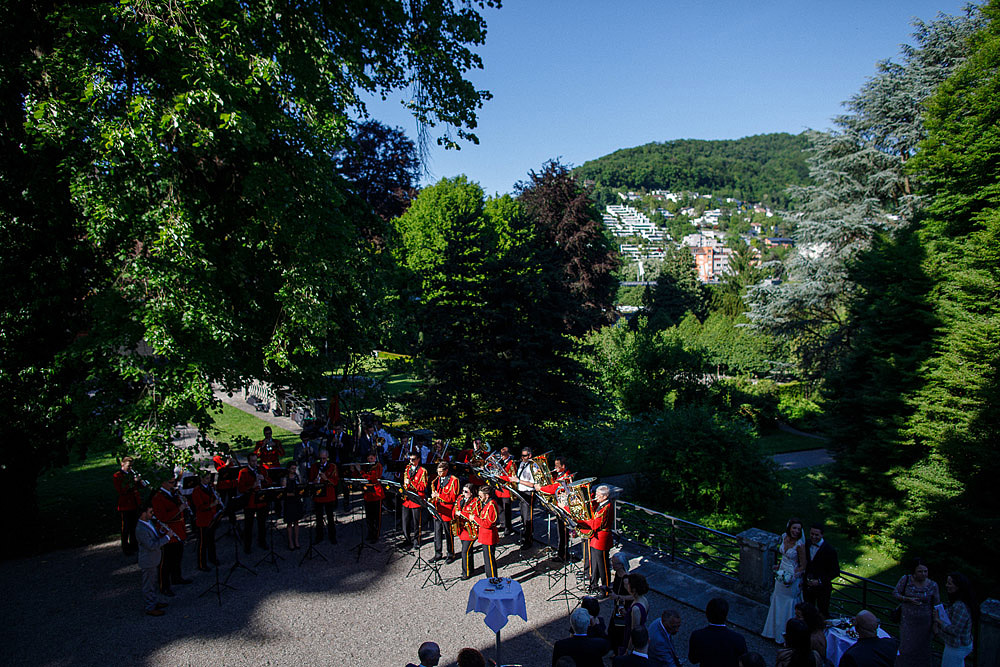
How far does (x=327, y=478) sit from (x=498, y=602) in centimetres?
588

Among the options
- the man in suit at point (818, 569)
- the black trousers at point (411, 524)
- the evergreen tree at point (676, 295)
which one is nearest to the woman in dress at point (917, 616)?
the man in suit at point (818, 569)

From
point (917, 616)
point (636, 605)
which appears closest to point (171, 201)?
point (636, 605)

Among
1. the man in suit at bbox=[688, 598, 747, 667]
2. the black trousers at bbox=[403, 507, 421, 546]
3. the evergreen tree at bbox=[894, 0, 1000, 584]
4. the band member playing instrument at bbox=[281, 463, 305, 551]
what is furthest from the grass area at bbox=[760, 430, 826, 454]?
the man in suit at bbox=[688, 598, 747, 667]

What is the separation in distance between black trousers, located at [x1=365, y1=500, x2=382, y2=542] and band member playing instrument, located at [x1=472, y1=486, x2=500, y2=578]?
10.3 ft

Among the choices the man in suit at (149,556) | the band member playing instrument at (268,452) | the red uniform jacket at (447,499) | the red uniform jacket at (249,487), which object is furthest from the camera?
the band member playing instrument at (268,452)

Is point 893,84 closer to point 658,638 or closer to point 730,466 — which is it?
point 730,466

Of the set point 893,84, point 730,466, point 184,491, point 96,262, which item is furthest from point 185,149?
point 893,84

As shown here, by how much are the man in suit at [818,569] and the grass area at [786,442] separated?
1891 cm

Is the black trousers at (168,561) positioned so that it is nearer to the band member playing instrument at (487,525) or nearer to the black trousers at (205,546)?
the black trousers at (205,546)

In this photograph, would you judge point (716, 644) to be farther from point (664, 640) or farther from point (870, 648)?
point (870, 648)

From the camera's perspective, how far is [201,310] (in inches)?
353

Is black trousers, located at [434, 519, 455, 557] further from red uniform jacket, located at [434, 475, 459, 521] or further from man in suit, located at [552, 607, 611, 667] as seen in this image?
man in suit, located at [552, 607, 611, 667]

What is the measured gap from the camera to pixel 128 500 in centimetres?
1123

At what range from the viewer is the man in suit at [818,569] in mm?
7848
